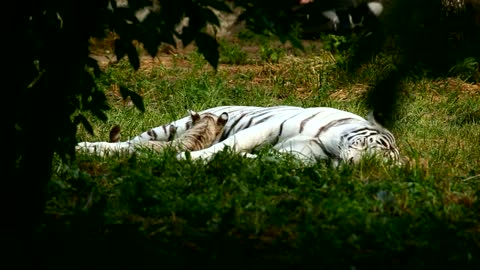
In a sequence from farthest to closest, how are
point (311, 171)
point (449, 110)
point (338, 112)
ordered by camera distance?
point (449, 110), point (338, 112), point (311, 171)

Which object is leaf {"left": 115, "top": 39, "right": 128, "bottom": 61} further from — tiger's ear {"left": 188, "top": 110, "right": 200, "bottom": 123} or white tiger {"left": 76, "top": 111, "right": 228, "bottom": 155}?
tiger's ear {"left": 188, "top": 110, "right": 200, "bottom": 123}

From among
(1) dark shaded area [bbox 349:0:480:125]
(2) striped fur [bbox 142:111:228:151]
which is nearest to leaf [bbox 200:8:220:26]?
(1) dark shaded area [bbox 349:0:480:125]

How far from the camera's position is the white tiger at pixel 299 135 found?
5547mm

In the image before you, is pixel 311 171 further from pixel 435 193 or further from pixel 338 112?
pixel 338 112

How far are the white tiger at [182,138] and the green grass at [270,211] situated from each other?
338 millimetres

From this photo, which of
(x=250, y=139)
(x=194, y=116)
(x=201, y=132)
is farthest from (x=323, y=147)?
(x=194, y=116)

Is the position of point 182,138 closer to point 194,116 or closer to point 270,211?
point 194,116

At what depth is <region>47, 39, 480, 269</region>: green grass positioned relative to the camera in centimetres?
317

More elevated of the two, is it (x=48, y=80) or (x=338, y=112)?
(x=338, y=112)

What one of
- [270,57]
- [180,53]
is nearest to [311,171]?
[270,57]

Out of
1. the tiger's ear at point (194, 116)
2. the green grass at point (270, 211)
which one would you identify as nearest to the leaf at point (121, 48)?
the green grass at point (270, 211)

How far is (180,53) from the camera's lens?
977cm

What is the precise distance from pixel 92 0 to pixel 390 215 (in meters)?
1.59

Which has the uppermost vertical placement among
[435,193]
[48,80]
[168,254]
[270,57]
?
[270,57]
